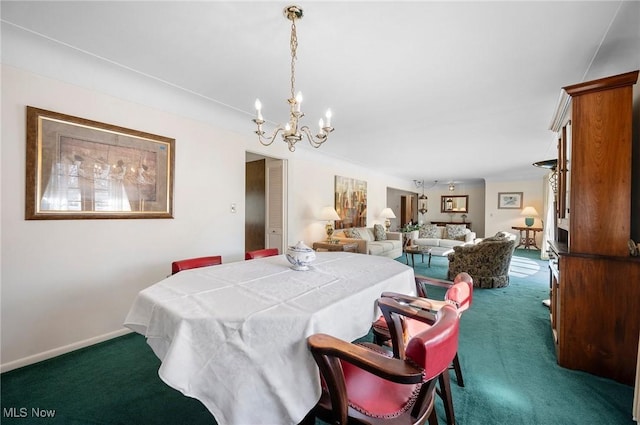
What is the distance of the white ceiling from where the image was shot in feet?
5.33

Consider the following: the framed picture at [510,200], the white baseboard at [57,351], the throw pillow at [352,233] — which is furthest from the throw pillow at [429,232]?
the white baseboard at [57,351]

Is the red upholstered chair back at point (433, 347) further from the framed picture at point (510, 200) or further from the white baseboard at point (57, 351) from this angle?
the framed picture at point (510, 200)

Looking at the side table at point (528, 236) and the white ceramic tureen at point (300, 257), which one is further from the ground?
the white ceramic tureen at point (300, 257)

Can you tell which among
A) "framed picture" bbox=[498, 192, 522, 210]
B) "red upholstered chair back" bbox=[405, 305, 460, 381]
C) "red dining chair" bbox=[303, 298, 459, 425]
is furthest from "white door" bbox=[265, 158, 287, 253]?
"framed picture" bbox=[498, 192, 522, 210]

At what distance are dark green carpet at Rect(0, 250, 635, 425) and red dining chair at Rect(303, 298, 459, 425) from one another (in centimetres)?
77

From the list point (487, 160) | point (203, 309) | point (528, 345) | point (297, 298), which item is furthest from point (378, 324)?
point (487, 160)

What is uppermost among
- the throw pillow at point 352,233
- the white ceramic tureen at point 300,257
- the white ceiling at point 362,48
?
the white ceiling at point 362,48

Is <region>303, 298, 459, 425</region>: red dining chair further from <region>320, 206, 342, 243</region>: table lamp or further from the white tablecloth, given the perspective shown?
<region>320, 206, 342, 243</region>: table lamp

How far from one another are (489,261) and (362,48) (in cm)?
376

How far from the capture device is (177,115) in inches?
113

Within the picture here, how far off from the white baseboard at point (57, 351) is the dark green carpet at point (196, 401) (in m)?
0.05

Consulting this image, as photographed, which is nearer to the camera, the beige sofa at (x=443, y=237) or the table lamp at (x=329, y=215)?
the table lamp at (x=329, y=215)

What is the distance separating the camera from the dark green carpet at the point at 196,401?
1557mm

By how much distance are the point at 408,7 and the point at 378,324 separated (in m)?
1.99
